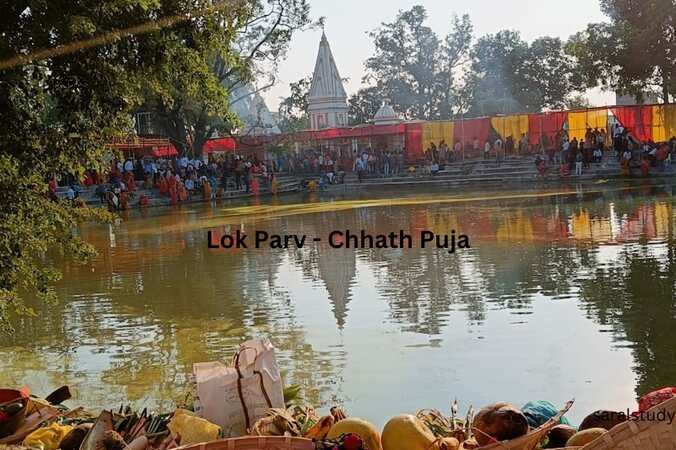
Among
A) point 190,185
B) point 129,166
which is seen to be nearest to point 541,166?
point 190,185

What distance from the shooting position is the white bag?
11.9 feet

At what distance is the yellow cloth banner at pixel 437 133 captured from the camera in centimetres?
3591

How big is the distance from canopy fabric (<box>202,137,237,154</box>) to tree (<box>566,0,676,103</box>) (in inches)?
666

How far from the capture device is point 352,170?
3778 cm

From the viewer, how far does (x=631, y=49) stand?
28.8 m

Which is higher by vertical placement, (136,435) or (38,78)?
(38,78)

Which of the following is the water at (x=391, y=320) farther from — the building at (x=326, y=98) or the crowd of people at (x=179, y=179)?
the building at (x=326, y=98)

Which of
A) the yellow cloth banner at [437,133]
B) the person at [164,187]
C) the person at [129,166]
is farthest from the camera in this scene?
the yellow cloth banner at [437,133]

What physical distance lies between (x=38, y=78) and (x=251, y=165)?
30.4 metres

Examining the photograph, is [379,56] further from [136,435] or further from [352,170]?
[136,435]

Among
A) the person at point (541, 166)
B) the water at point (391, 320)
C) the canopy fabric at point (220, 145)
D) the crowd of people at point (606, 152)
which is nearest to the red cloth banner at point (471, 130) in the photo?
the crowd of people at point (606, 152)

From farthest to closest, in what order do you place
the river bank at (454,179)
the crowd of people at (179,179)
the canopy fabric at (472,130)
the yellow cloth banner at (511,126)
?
the canopy fabric at (472,130) → the yellow cloth banner at (511,126) → the crowd of people at (179,179) → the river bank at (454,179)

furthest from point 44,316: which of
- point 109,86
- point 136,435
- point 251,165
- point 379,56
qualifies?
point 379,56

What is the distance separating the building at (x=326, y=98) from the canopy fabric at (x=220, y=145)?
12.2 meters
